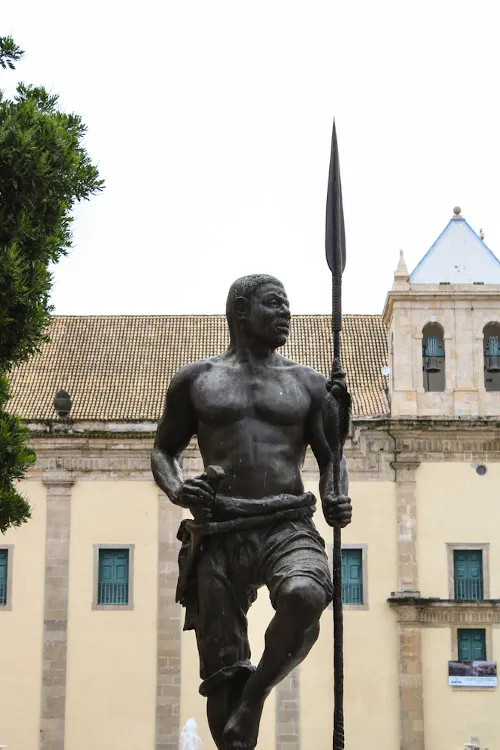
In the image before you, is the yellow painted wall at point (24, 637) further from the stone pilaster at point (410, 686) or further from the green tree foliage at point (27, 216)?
the green tree foliage at point (27, 216)

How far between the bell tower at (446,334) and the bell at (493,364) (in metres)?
0.02

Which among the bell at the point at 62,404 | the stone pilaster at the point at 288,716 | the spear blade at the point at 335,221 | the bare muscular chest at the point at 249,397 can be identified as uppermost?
the bell at the point at 62,404

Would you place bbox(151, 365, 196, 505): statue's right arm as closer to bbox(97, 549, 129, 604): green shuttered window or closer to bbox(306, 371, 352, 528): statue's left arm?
bbox(306, 371, 352, 528): statue's left arm

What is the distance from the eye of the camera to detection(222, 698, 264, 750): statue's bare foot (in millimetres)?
4953

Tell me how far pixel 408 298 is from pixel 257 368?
23544 mm

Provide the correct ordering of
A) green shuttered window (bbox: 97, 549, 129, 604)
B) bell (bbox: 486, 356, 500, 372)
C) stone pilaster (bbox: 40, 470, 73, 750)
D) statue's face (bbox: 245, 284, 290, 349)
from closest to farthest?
statue's face (bbox: 245, 284, 290, 349) → stone pilaster (bbox: 40, 470, 73, 750) → green shuttered window (bbox: 97, 549, 129, 604) → bell (bbox: 486, 356, 500, 372)

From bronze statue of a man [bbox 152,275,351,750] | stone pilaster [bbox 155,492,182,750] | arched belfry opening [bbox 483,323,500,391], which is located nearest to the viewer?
bronze statue of a man [bbox 152,275,351,750]

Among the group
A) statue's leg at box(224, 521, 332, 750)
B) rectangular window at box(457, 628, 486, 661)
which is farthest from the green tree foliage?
rectangular window at box(457, 628, 486, 661)

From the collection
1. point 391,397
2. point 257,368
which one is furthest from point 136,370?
point 257,368

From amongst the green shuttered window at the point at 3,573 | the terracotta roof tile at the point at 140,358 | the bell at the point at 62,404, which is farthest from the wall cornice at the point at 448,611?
the green shuttered window at the point at 3,573

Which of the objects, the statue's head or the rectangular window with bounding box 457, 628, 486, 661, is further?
the rectangular window with bounding box 457, 628, 486, 661

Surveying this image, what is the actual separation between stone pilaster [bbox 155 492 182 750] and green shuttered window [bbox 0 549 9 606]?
3181mm

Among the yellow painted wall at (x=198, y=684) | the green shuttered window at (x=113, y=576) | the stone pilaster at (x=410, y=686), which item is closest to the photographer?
the yellow painted wall at (x=198, y=684)

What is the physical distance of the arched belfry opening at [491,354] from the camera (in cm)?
2872
